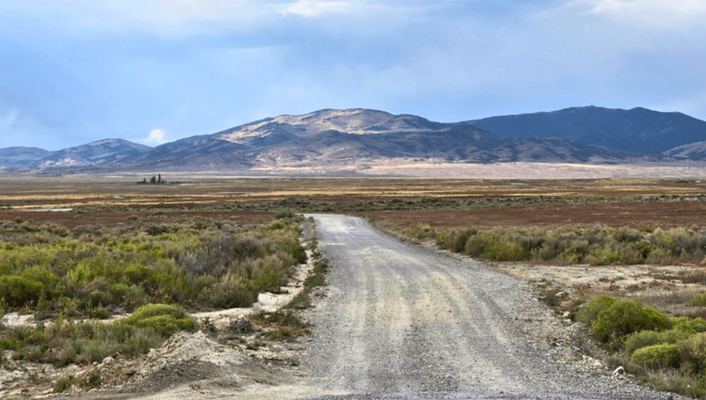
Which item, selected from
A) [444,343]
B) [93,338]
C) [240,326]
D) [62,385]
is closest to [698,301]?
[444,343]

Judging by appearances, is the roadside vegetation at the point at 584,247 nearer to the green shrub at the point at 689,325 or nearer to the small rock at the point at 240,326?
the green shrub at the point at 689,325

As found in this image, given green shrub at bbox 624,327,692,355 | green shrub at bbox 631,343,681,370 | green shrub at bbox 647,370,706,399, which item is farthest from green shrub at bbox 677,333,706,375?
green shrub at bbox 624,327,692,355

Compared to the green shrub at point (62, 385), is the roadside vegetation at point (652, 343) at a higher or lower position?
lower

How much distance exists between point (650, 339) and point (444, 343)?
3767 millimetres

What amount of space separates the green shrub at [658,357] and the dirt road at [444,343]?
66 cm

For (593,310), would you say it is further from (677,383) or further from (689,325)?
(677,383)

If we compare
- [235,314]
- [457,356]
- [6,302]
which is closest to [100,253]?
[6,302]

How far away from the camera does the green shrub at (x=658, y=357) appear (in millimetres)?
9391

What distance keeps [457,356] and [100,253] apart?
1451 cm

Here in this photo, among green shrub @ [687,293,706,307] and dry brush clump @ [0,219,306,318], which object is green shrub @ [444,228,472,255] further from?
→ green shrub @ [687,293,706,307]

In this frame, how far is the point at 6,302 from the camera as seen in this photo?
14.0 metres

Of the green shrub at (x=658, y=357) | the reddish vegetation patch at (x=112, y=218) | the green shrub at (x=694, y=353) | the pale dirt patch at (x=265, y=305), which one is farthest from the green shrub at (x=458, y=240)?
the reddish vegetation patch at (x=112, y=218)

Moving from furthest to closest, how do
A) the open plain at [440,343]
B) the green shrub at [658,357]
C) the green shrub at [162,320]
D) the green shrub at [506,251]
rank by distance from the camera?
the green shrub at [506,251] < the green shrub at [162,320] < the green shrub at [658,357] < the open plain at [440,343]

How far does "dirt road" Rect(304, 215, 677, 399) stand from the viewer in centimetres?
877
